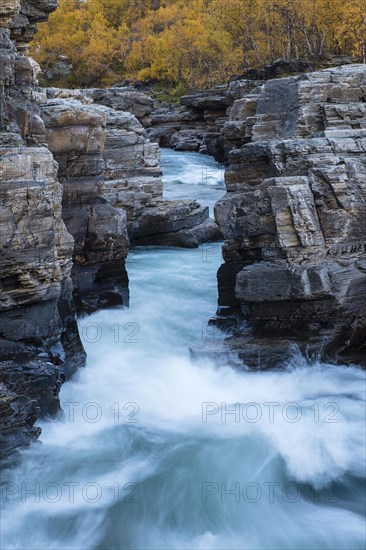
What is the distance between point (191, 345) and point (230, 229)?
2145 mm

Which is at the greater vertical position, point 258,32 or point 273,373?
point 258,32

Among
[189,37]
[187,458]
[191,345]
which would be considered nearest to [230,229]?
[191,345]

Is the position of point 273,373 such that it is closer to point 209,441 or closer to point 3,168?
point 209,441

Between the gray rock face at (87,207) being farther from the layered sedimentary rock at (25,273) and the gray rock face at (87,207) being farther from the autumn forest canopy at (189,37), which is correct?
the autumn forest canopy at (189,37)

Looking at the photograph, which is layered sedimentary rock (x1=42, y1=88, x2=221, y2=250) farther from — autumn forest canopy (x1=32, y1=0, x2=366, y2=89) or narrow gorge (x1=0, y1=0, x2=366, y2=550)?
autumn forest canopy (x1=32, y1=0, x2=366, y2=89)

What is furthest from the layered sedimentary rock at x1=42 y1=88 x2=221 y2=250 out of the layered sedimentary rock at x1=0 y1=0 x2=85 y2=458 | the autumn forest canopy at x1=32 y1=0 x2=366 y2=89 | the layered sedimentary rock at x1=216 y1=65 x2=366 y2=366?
the autumn forest canopy at x1=32 y1=0 x2=366 y2=89

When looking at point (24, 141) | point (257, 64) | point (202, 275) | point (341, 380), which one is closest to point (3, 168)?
point (24, 141)

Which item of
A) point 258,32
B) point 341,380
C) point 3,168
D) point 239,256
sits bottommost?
point 341,380

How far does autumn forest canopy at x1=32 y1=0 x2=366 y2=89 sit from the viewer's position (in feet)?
122

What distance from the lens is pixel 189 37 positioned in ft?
172

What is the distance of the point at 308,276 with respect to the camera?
32.6 ft

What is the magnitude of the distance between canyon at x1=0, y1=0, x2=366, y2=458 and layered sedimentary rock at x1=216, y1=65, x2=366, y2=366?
2 centimetres

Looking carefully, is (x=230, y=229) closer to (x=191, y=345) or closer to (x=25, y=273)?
(x=191, y=345)

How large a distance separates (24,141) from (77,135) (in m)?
2.00
